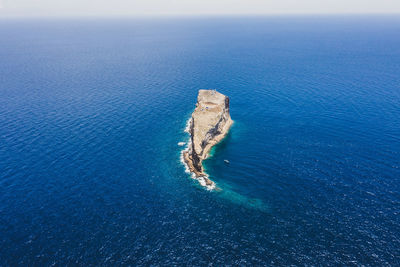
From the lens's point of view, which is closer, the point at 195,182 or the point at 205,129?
the point at 195,182

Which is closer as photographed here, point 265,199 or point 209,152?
point 265,199

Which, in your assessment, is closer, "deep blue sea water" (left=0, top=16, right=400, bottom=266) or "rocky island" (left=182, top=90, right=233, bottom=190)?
"deep blue sea water" (left=0, top=16, right=400, bottom=266)

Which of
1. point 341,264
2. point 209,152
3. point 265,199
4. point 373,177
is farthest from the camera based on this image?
point 209,152

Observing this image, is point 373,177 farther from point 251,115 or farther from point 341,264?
point 251,115

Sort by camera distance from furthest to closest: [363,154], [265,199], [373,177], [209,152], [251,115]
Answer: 1. [251,115]
2. [209,152]
3. [363,154]
4. [373,177]
5. [265,199]

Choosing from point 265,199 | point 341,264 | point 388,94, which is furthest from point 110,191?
point 388,94

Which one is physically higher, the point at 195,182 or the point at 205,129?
the point at 205,129

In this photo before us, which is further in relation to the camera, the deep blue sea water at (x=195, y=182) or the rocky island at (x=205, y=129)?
the rocky island at (x=205, y=129)

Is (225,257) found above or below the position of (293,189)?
below
